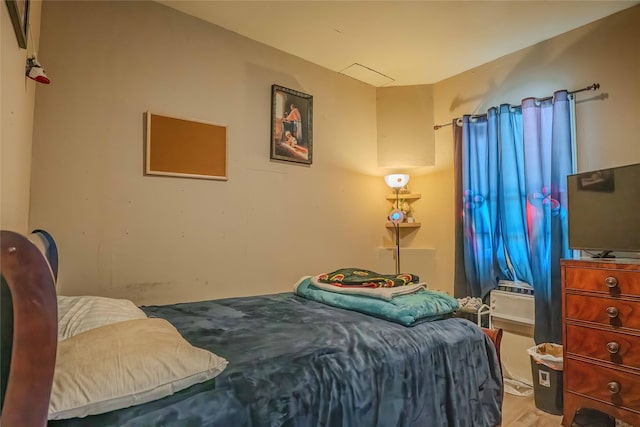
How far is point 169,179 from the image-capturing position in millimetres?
2299

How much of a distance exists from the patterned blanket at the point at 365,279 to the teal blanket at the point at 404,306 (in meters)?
0.12

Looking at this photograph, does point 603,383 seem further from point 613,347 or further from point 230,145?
point 230,145

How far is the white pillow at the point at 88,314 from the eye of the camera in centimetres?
121

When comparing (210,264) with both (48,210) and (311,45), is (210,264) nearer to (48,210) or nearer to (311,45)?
(48,210)

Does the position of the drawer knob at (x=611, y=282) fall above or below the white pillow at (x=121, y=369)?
above

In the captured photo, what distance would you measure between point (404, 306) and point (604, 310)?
1.09 meters

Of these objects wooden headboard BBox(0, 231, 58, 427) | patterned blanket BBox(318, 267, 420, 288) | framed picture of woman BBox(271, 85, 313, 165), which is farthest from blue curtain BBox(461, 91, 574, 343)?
wooden headboard BBox(0, 231, 58, 427)

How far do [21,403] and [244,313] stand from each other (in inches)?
51.9

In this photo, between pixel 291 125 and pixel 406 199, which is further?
pixel 406 199

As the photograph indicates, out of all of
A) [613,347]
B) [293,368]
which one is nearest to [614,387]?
[613,347]

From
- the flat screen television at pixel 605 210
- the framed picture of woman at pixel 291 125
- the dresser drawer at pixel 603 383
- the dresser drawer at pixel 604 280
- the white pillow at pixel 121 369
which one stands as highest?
the framed picture of woman at pixel 291 125

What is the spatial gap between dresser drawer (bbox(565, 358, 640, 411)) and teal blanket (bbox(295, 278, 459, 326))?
2.56 feet

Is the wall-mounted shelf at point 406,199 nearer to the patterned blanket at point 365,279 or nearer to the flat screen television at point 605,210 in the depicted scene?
the patterned blanket at point 365,279

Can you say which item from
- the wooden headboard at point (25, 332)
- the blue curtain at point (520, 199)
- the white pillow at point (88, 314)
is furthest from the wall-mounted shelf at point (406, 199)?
the wooden headboard at point (25, 332)
